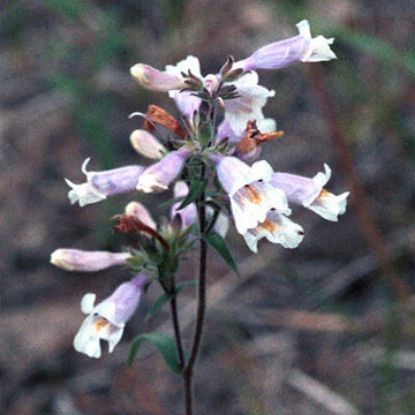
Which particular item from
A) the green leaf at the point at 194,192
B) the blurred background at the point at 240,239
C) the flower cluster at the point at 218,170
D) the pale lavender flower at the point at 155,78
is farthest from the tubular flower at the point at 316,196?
the blurred background at the point at 240,239

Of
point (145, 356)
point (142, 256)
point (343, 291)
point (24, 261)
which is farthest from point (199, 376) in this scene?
point (142, 256)

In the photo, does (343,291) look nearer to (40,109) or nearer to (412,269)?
(412,269)

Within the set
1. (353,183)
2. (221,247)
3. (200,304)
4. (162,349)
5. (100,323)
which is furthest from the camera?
(353,183)

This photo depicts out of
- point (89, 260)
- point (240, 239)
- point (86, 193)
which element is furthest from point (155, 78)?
point (240, 239)

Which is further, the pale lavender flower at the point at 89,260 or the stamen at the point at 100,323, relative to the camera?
the pale lavender flower at the point at 89,260

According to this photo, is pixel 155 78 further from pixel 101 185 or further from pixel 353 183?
pixel 353 183

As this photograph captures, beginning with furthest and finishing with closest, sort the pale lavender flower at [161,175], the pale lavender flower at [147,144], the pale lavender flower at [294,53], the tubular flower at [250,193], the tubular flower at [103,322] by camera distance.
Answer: the pale lavender flower at [147,144], the tubular flower at [103,322], the pale lavender flower at [294,53], the pale lavender flower at [161,175], the tubular flower at [250,193]

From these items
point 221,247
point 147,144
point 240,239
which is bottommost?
point 240,239

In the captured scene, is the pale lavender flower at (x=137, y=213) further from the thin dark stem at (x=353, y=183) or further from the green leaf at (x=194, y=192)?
the thin dark stem at (x=353, y=183)
